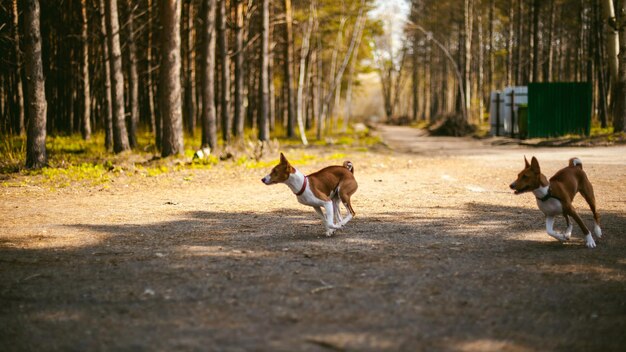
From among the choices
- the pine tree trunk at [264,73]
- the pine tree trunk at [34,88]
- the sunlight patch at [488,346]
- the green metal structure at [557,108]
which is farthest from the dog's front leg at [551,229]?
the green metal structure at [557,108]

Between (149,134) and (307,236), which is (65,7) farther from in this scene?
(307,236)

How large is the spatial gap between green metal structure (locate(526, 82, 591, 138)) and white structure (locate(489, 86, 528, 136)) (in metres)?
3.53

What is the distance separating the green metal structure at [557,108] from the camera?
30031 mm

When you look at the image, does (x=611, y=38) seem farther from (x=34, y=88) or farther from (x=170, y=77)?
(x=34, y=88)

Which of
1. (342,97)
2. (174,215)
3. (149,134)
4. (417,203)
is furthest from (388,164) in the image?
(342,97)

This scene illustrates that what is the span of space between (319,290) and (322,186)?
2.89 metres

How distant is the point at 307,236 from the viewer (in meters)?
8.62

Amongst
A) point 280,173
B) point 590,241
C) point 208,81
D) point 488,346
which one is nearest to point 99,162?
point 208,81

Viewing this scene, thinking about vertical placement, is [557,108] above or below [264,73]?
A: below

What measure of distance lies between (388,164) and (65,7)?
2118 cm

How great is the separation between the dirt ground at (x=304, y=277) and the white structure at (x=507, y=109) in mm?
23067

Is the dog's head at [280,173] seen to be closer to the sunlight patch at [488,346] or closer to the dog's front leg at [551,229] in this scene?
the dog's front leg at [551,229]

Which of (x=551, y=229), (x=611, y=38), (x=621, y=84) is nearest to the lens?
(x=551, y=229)

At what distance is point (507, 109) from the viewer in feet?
115
